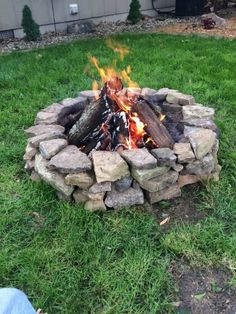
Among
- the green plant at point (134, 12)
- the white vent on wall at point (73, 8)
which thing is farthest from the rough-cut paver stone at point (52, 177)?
the green plant at point (134, 12)

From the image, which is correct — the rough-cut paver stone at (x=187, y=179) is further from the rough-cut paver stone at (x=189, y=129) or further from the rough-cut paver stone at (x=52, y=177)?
the rough-cut paver stone at (x=52, y=177)

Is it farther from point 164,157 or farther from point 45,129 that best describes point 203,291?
point 45,129

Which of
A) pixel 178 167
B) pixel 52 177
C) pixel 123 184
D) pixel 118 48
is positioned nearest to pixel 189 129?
pixel 178 167

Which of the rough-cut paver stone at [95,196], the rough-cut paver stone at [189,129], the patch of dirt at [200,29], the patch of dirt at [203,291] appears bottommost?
the patch of dirt at [203,291]

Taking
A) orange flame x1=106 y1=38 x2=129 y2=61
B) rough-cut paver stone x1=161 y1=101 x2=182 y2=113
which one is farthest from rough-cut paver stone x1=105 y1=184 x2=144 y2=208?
orange flame x1=106 y1=38 x2=129 y2=61

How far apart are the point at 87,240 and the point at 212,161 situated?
115cm

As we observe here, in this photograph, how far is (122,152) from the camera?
2.81 m

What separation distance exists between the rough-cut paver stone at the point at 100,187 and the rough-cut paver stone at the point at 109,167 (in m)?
0.05

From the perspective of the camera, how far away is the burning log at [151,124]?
2.99m

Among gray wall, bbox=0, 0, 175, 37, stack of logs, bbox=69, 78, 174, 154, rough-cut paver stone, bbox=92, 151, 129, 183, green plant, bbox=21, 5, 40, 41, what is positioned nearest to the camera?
rough-cut paver stone, bbox=92, 151, 129, 183

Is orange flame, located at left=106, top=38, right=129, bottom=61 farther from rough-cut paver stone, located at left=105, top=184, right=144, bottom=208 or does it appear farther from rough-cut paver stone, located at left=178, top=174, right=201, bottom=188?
rough-cut paver stone, located at left=105, top=184, right=144, bottom=208

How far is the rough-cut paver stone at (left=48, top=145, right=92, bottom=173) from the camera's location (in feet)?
8.80

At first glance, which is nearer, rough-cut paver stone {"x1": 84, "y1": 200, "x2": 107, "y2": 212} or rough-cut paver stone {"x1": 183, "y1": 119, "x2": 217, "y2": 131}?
rough-cut paver stone {"x1": 84, "y1": 200, "x2": 107, "y2": 212}

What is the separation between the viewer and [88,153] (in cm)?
305
